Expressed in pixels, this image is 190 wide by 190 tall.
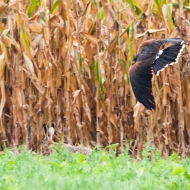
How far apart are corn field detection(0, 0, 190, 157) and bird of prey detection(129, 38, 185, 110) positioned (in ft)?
1.96

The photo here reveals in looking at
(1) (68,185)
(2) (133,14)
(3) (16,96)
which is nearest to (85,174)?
(1) (68,185)

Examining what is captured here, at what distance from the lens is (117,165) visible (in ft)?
15.6

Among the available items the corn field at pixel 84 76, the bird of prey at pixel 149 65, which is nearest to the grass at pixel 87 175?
the bird of prey at pixel 149 65

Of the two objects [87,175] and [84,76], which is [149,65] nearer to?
[84,76]

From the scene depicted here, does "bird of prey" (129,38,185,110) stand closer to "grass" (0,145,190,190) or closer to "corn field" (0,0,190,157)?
"corn field" (0,0,190,157)

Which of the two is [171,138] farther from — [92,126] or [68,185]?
[68,185]

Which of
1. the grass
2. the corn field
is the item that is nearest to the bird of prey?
the corn field

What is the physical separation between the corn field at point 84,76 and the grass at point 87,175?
1984 millimetres

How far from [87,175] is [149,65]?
218cm

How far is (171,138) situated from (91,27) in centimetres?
166

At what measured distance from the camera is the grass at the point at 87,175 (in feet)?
12.7

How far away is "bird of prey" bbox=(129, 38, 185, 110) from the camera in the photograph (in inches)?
241

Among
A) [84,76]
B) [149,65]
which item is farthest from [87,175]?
[84,76]

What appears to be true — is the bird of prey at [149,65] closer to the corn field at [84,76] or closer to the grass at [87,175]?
the corn field at [84,76]
